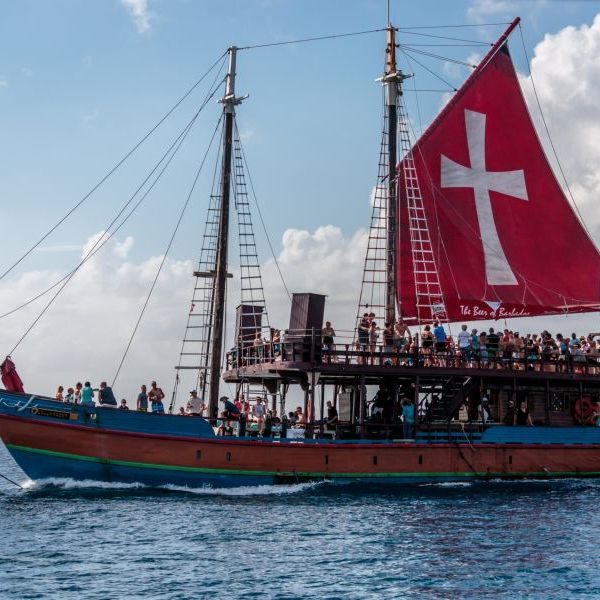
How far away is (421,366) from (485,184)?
11.3 m

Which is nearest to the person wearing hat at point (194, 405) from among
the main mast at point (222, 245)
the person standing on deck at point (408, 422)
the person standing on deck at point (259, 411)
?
Answer: the main mast at point (222, 245)

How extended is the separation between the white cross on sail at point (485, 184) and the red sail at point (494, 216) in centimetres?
4

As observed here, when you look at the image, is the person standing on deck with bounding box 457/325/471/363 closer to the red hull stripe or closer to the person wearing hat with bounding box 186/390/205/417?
the red hull stripe

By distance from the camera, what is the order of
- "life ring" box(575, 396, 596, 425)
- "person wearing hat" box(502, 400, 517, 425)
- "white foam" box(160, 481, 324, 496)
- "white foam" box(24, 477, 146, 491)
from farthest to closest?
"life ring" box(575, 396, 596, 425), "person wearing hat" box(502, 400, 517, 425), "white foam" box(160, 481, 324, 496), "white foam" box(24, 477, 146, 491)

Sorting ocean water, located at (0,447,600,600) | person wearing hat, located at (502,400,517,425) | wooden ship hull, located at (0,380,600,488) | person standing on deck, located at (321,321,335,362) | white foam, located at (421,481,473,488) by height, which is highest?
person standing on deck, located at (321,321,335,362)

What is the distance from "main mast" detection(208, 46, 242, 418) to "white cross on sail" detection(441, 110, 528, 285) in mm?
9985

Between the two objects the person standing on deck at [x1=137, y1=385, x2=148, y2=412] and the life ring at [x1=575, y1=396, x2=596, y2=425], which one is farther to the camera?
the life ring at [x1=575, y1=396, x2=596, y2=425]

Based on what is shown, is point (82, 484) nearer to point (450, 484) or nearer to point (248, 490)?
point (248, 490)

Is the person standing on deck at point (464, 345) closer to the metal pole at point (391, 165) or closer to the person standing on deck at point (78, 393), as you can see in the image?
the metal pole at point (391, 165)

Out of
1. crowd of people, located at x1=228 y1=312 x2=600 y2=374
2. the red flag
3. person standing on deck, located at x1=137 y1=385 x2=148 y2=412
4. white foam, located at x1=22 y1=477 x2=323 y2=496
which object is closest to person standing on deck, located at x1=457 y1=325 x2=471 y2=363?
crowd of people, located at x1=228 y1=312 x2=600 y2=374

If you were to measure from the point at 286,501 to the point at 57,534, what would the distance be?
7457mm

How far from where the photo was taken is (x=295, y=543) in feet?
A: 71.7

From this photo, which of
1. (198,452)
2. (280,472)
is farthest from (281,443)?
(198,452)

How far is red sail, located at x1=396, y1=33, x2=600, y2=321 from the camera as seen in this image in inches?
1531
